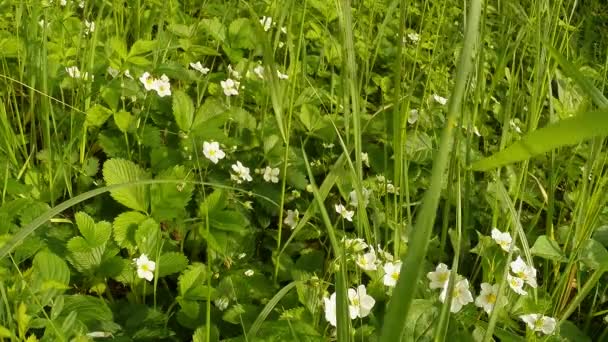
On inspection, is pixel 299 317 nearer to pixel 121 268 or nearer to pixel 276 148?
pixel 121 268

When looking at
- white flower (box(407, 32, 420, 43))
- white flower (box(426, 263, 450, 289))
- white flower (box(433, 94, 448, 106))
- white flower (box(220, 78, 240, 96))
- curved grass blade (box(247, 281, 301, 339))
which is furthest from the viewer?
white flower (box(407, 32, 420, 43))

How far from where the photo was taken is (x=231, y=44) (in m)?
2.21

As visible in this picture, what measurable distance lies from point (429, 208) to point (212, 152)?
1177 mm

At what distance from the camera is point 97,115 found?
1.70m

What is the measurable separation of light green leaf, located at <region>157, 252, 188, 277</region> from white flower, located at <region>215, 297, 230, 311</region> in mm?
98

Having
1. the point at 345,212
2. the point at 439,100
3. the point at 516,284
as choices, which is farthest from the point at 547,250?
the point at 439,100

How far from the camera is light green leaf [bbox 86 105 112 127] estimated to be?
169 centimetres

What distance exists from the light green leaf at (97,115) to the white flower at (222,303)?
0.61 meters

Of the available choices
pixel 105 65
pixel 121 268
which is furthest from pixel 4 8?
pixel 121 268

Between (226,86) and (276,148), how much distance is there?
0.90 ft

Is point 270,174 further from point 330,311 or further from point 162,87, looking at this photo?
point 330,311

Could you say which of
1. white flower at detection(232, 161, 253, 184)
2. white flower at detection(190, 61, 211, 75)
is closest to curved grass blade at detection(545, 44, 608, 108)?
white flower at detection(232, 161, 253, 184)

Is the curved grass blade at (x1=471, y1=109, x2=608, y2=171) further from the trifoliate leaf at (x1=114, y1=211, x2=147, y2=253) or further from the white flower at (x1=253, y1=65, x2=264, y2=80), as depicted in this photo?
the white flower at (x1=253, y1=65, x2=264, y2=80)

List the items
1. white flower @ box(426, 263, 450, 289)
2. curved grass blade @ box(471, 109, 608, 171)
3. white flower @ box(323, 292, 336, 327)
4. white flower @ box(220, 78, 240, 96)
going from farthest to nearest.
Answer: white flower @ box(220, 78, 240, 96), white flower @ box(426, 263, 450, 289), white flower @ box(323, 292, 336, 327), curved grass blade @ box(471, 109, 608, 171)
